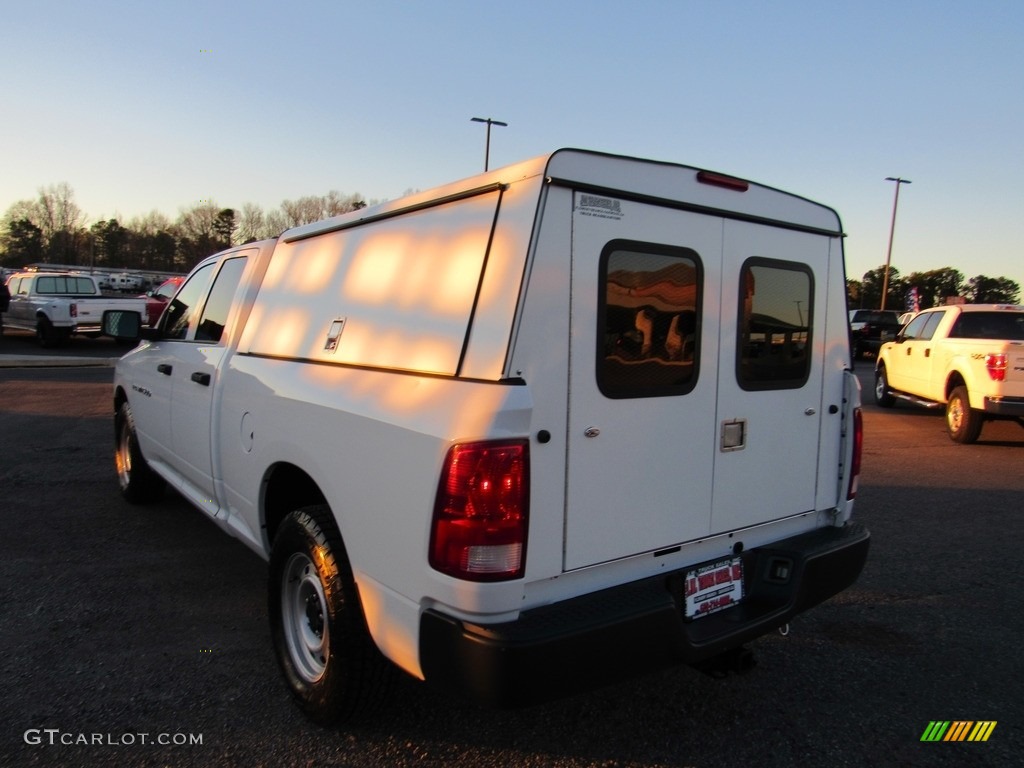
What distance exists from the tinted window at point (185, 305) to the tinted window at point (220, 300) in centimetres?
21

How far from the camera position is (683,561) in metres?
2.69

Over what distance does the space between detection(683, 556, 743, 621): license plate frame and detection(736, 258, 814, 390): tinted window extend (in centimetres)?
71

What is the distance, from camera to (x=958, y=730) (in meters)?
2.87

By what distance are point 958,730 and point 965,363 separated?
7.87 metres

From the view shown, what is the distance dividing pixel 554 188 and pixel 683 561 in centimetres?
145

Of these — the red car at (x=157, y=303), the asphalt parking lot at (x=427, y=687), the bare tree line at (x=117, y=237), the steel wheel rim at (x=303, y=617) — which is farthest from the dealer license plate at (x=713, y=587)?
the bare tree line at (x=117, y=237)

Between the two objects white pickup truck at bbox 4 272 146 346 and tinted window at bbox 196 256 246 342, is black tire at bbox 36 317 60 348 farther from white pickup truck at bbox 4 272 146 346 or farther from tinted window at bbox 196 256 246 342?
tinted window at bbox 196 256 246 342

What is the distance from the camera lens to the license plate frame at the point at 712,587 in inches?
102

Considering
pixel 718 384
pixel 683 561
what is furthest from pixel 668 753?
pixel 718 384

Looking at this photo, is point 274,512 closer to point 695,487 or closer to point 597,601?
point 597,601

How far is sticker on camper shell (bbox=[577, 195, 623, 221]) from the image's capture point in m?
2.35

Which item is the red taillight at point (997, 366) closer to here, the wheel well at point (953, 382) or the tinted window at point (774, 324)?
the wheel well at point (953, 382)

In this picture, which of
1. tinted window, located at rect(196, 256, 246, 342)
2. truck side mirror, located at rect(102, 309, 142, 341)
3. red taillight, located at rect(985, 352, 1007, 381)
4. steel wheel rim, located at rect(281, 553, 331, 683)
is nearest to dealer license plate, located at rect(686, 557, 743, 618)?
steel wheel rim, located at rect(281, 553, 331, 683)

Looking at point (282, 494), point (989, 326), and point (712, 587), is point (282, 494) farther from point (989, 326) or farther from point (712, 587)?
point (989, 326)
